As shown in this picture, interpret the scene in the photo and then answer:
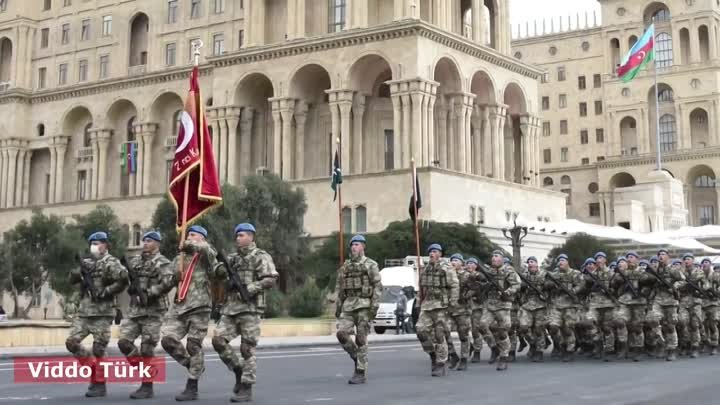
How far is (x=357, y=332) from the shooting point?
14.1 m

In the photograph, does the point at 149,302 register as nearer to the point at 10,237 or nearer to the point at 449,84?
the point at 10,237

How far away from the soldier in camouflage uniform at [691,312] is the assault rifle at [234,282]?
12301 mm

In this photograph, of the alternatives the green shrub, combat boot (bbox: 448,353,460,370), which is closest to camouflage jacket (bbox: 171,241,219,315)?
combat boot (bbox: 448,353,460,370)

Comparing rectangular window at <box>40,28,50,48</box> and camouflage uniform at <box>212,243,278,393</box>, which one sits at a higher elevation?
rectangular window at <box>40,28,50,48</box>

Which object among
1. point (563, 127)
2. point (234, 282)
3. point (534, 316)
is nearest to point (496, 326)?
point (534, 316)

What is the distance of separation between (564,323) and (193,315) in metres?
10.1

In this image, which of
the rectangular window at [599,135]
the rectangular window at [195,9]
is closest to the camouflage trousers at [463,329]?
the rectangular window at [195,9]

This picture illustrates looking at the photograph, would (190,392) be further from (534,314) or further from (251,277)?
(534,314)

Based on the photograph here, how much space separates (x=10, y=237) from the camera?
1876 inches

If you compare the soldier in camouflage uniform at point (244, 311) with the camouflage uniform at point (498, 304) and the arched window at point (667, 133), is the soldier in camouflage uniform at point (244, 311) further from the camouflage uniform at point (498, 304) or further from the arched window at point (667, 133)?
the arched window at point (667, 133)

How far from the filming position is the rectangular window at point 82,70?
67938 millimetres

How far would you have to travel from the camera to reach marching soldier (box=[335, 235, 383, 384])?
14.1 meters

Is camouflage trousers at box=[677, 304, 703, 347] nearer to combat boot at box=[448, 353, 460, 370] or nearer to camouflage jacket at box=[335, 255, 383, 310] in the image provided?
combat boot at box=[448, 353, 460, 370]

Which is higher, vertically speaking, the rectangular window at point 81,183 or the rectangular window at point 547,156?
the rectangular window at point 547,156
